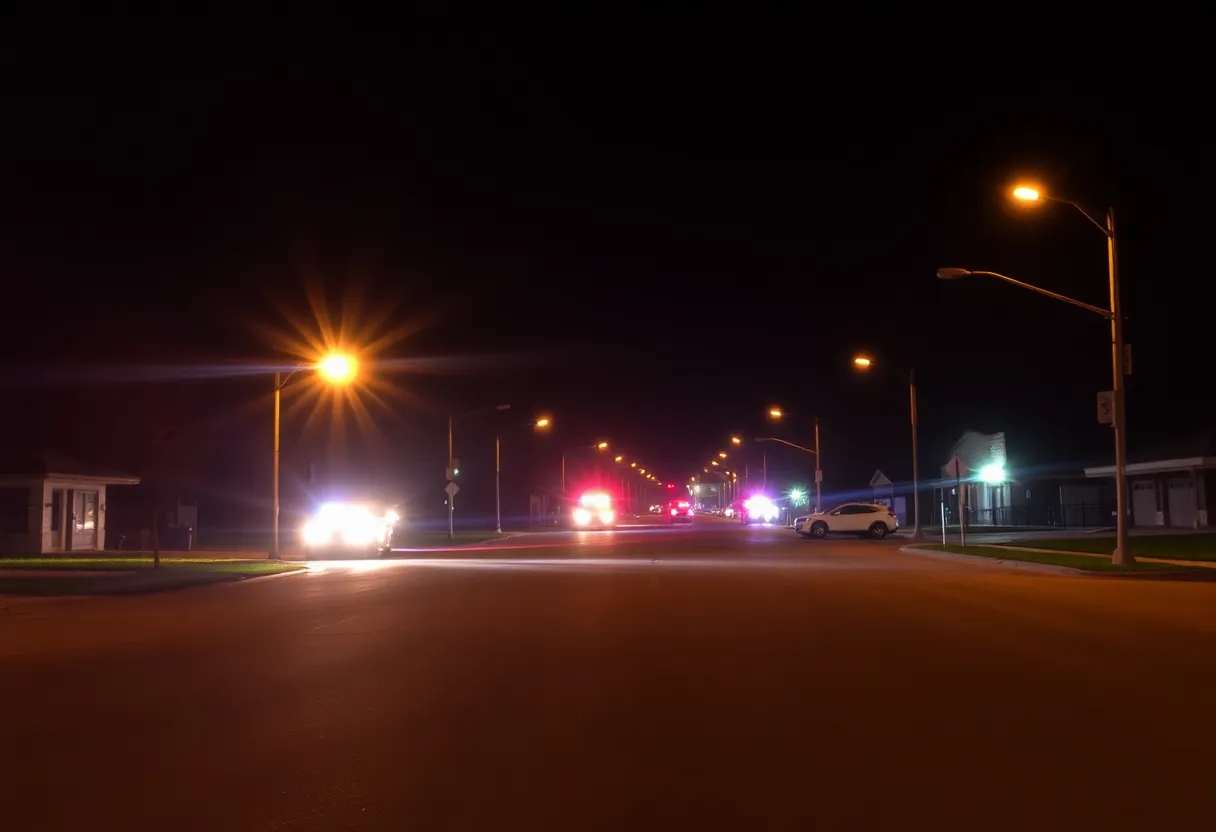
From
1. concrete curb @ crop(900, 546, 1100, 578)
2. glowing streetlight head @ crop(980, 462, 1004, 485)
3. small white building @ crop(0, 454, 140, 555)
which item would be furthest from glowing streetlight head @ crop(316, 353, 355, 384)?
glowing streetlight head @ crop(980, 462, 1004, 485)

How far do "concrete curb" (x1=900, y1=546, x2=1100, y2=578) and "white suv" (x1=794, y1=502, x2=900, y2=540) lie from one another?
46.0 feet

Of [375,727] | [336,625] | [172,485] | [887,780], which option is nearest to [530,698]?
[375,727]

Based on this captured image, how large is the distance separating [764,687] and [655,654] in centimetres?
264

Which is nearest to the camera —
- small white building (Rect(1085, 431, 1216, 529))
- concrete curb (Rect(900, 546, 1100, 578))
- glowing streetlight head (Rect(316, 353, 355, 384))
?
concrete curb (Rect(900, 546, 1100, 578))

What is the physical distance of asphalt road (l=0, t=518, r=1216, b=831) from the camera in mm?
6934

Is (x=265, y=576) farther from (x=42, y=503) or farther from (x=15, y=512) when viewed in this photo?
(x=15, y=512)

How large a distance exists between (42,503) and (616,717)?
38.2 meters

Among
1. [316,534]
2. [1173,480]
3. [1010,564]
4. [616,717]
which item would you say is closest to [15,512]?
[316,534]

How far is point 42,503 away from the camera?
1641 inches

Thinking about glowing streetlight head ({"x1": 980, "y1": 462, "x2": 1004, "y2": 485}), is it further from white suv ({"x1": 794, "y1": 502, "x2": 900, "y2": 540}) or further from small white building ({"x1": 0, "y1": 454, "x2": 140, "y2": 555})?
small white building ({"x1": 0, "y1": 454, "x2": 140, "y2": 555})

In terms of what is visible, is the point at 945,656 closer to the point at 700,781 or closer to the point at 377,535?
the point at 700,781

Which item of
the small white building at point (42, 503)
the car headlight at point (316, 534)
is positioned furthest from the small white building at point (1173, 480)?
the small white building at point (42, 503)

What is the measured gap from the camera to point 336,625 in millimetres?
16906

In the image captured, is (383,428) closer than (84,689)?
No
